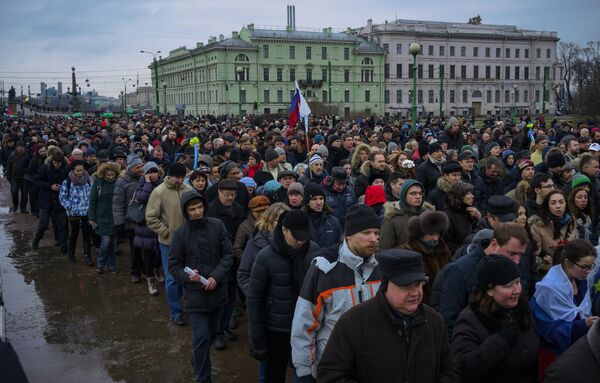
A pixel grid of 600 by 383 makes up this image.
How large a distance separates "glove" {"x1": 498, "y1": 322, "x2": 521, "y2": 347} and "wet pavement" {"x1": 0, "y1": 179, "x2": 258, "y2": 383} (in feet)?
10.5

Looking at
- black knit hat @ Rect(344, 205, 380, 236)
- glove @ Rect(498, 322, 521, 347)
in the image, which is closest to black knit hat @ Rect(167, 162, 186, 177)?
black knit hat @ Rect(344, 205, 380, 236)

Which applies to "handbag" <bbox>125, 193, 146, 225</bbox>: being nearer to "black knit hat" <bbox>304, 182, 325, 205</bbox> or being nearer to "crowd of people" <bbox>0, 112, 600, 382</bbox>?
"crowd of people" <bbox>0, 112, 600, 382</bbox>

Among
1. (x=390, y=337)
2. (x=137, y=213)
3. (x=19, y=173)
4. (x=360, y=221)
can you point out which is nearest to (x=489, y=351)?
(x=390, y=337)

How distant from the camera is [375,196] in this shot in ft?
23.5

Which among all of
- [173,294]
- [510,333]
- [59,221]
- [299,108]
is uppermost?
[299,108]

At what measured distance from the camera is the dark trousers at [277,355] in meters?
4.70

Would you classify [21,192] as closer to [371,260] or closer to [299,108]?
[299,108]

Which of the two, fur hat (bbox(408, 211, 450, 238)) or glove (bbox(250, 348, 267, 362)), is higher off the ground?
fur hat (bbox(408, 211, 450, 238))

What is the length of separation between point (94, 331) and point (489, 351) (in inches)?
212

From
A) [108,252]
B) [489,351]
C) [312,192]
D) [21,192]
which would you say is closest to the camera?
[489,351]

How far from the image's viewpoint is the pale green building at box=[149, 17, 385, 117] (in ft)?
275

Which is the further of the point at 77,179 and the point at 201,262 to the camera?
the point at 77,179

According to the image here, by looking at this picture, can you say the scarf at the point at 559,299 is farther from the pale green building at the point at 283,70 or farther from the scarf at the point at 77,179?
the pale green building at the point at 283,70

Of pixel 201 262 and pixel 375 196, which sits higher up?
pixel 375 196
